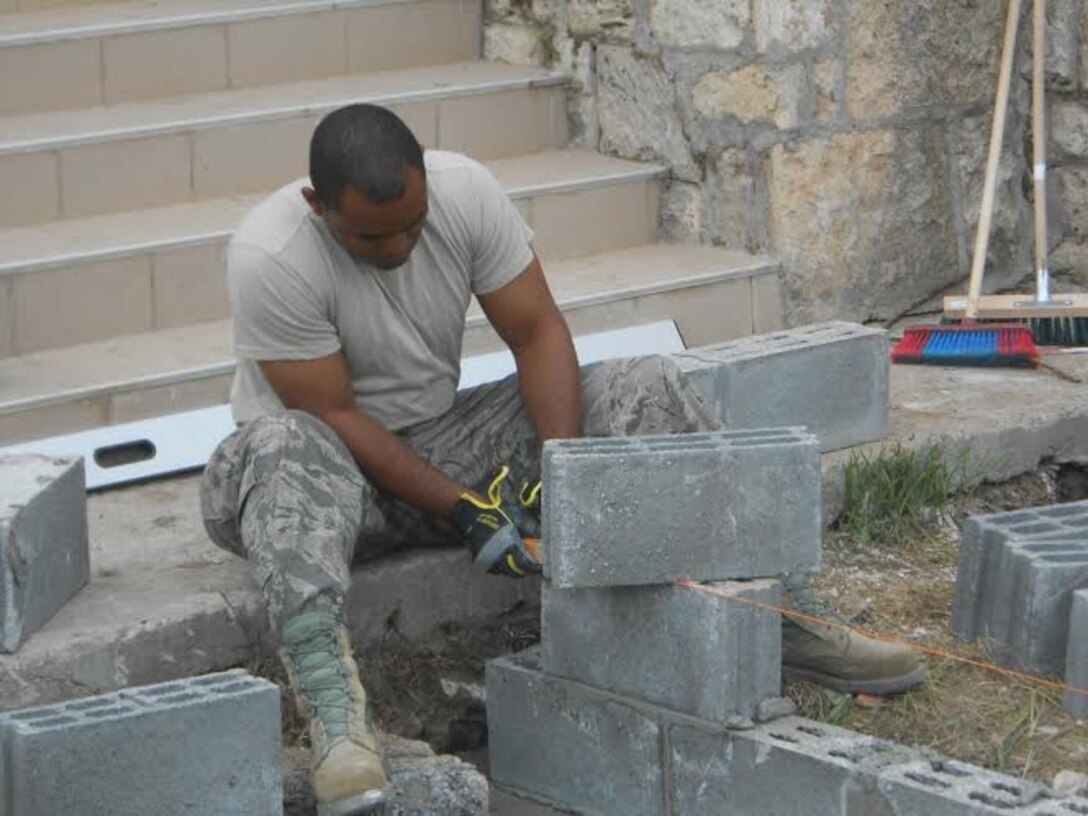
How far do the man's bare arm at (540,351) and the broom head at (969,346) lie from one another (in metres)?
1.91

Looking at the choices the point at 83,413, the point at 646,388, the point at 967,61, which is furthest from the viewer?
the point at 967,61

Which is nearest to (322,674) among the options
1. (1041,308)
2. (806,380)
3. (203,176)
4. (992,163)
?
(806,380)

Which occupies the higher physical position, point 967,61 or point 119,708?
point 967,61

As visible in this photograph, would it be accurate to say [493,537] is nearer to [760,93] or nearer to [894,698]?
[894,698]

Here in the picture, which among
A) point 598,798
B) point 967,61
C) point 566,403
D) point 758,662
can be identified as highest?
point 967,61

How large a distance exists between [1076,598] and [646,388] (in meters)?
0.96

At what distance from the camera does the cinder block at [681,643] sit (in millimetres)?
4230

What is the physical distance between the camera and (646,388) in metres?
4.73

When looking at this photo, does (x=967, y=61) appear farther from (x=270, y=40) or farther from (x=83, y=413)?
(x=83, y=413)

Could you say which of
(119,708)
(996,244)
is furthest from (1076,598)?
(996,244)

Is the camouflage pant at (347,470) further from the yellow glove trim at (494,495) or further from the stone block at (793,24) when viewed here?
the stone block at (793,24)

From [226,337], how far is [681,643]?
201cm

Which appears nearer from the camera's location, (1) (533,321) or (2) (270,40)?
(1) (533,321)

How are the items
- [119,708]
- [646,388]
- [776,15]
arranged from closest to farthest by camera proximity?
1. [119,708]
2. [646,388]
3. [776,15]
